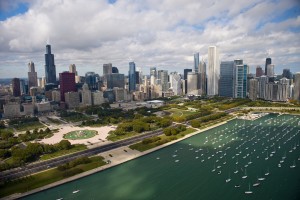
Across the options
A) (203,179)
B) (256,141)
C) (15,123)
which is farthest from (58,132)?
(256,141)

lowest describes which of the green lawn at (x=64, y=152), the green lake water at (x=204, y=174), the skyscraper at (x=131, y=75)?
the green lake water at (x=204, y=174)

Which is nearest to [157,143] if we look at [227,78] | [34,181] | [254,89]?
[34,181]

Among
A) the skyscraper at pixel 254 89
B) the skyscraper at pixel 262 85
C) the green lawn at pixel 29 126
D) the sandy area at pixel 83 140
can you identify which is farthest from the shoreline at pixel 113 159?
the skyscraper at pixel 262 85

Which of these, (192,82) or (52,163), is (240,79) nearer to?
(192,82)

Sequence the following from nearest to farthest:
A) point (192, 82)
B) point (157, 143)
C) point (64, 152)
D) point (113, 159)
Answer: point (113, 159) < point (64, 152) < point (157, 143) < point (192, 82)

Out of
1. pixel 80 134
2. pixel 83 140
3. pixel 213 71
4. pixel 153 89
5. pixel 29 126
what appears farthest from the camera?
pixel 153 89

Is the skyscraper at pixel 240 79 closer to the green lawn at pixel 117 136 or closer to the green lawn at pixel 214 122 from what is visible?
the green lawn at pixel 214 122
